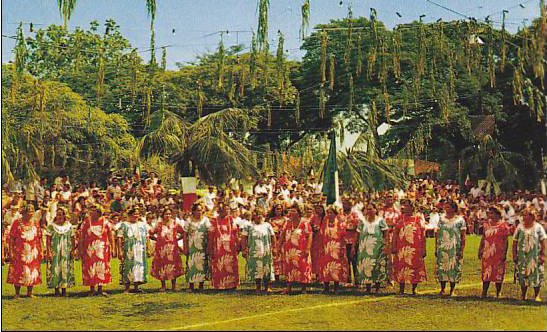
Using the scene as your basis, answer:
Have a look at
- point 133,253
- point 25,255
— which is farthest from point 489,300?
point 25,255

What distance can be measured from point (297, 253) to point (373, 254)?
1259mm

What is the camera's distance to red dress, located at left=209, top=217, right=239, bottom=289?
1261cm

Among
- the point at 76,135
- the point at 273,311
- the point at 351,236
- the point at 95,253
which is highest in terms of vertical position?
the point at 76,135

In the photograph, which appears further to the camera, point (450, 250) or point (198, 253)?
point (198, 253)

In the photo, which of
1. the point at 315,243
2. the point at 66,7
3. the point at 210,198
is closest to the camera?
the point at 66,7

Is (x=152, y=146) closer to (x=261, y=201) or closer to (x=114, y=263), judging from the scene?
(x=261, y=201)

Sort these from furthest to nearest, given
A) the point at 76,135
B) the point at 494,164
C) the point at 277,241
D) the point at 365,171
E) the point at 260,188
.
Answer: the point at 76,135 < the point at 494,164 < the point at 365,171 < the point at 260,188 < the point at 277,241

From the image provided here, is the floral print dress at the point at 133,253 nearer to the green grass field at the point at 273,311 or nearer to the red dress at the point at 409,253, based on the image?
the green grass field at the point at 273,311

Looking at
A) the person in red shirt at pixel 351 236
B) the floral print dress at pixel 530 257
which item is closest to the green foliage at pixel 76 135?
the person in red shirt at pixel 351 236

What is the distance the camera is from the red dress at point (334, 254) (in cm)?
1224

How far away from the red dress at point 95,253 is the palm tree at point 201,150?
11850 millimetres

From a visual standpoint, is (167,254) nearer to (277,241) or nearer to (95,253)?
(95,253)

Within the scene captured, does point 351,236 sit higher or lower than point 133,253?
higher

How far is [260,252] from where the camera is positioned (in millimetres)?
12617
